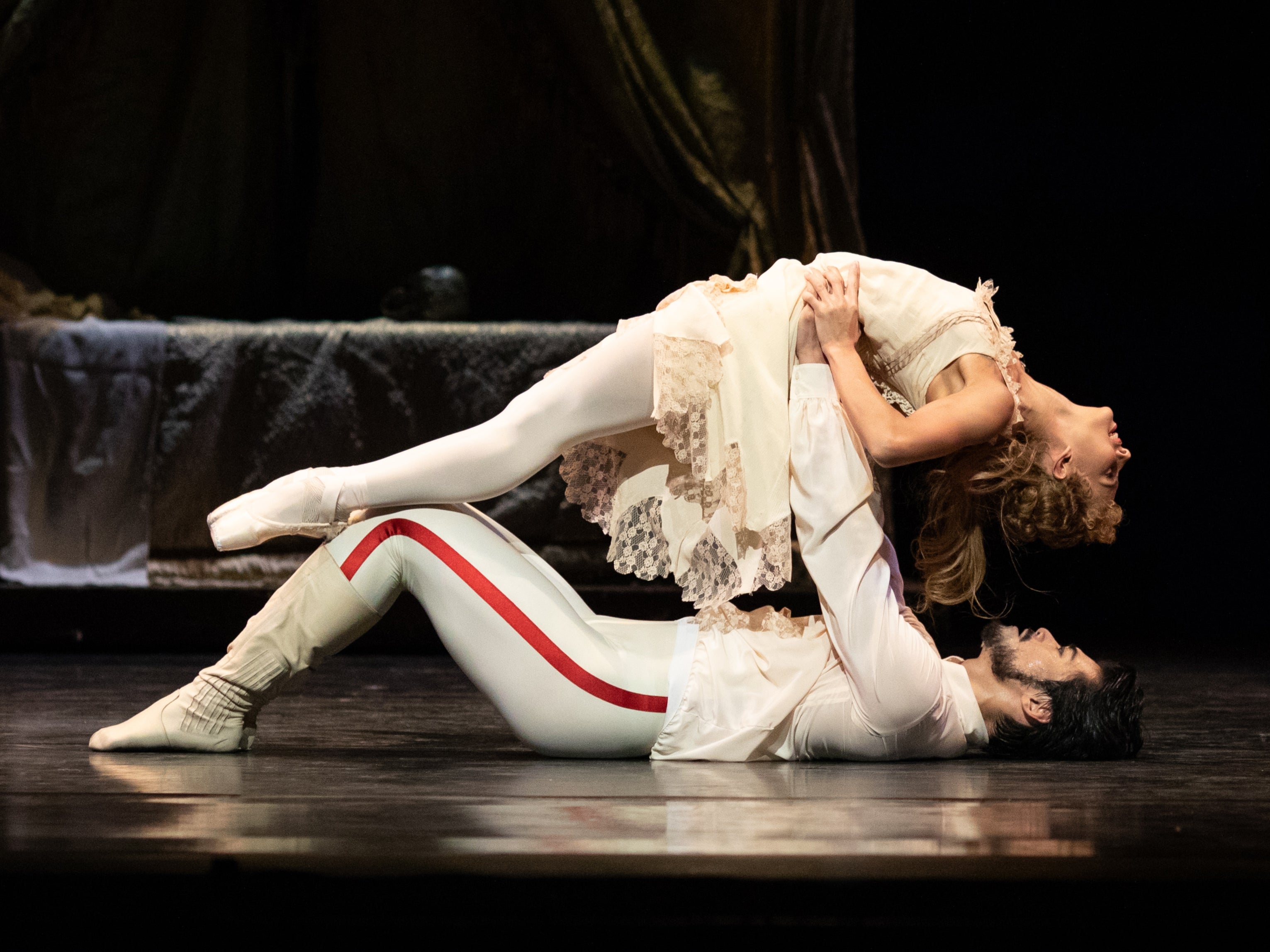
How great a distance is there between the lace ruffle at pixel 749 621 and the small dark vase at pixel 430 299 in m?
2.32

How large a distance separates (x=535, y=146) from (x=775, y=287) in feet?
9.11

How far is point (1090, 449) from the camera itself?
6.60 ft

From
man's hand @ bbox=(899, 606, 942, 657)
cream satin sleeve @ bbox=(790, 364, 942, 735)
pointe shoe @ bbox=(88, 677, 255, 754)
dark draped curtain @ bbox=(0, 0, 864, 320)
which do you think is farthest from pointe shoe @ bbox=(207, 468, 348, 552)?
dark draped curtain @ bbox=(0, 0, 864, 320)

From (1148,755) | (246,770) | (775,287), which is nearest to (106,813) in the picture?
(246,770)

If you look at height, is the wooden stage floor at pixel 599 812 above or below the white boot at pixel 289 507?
below

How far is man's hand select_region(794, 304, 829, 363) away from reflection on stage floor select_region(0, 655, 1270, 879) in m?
0.58

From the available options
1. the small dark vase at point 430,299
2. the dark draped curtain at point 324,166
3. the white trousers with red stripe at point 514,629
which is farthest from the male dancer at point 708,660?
the dark draped curtain at point 324,166

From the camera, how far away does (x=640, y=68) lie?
161 inches

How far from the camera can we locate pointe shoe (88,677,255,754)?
196 cm

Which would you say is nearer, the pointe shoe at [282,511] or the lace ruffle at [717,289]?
the pointe shoe at [282,511]

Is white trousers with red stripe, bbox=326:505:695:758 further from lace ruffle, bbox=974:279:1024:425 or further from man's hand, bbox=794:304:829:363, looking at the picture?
lace ruffle, bbox=974:279:1024:425

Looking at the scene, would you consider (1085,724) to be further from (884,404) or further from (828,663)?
(884,404)

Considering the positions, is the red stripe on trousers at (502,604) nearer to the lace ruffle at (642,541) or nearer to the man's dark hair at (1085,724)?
the lace ruffle at (642,541)

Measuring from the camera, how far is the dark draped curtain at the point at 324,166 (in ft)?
14.7
